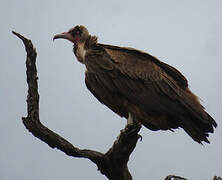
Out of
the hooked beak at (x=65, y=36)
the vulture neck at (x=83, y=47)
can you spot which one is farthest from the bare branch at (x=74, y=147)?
the hooked beak at (x=65, y=36)

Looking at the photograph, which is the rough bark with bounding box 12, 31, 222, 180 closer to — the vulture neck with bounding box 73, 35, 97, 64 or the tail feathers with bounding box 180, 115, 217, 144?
the tail feathers with bounding box 180, 115, 217, 144

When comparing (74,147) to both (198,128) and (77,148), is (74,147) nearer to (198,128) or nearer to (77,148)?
(77,148)

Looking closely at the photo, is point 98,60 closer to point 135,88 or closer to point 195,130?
point 135,88

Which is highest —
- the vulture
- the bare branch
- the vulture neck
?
the vulture neck

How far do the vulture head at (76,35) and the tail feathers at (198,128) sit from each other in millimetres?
2856

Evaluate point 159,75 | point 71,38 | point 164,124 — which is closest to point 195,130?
point 164,124

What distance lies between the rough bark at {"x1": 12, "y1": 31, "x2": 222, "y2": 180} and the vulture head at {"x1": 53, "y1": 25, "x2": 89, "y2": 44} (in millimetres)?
2809

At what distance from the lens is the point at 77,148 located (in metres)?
6.19

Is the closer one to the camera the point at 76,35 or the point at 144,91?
the point at 144,91

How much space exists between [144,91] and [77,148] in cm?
190

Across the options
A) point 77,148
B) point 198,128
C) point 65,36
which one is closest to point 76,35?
point 65,36

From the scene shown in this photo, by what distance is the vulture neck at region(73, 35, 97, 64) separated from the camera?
26.7ft

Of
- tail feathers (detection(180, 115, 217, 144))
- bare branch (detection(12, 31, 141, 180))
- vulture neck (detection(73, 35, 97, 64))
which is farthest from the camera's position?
vulture neck (detection(73, 35, 97, 64))

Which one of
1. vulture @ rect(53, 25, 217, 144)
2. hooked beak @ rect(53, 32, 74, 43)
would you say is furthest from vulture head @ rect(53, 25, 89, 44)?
vulture @ rect(53, 25, 217, 144)
